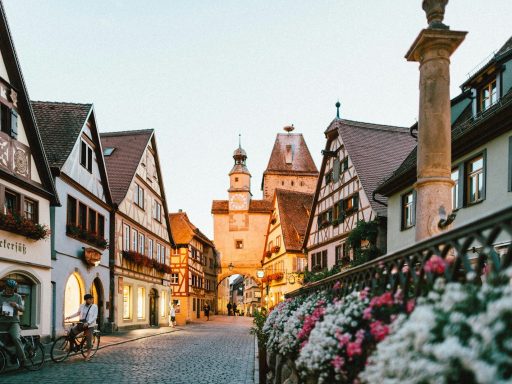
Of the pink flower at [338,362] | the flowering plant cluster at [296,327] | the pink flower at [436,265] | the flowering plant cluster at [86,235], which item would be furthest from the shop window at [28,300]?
the pink flower at [436,265]

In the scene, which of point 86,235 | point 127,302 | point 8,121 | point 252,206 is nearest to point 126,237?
point 127,302

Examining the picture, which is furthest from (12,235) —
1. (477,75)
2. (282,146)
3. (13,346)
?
(282,146)

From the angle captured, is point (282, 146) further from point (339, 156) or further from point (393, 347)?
point (393, 347)

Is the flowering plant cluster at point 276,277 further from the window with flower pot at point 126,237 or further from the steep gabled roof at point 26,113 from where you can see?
the steep gabled roof at point 26,113

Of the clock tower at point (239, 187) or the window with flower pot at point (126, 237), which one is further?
the clock tower at point (239, 187)

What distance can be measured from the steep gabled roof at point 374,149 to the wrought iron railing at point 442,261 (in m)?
20.3

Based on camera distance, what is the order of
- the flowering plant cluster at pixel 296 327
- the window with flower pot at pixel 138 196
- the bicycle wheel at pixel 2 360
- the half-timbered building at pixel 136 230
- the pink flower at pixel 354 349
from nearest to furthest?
the pink flower at pixel 354 349, the flowering plant cluster at pixel 296 327, the bicycle wheel at pixel 2 360, the half-timbered building at pixel 136 230, the window with flower pot at pixel 138 196

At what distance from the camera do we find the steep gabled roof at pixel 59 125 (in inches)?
797

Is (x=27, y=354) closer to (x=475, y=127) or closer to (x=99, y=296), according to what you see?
(x=475, y=127)

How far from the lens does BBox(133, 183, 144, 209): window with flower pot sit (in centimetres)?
3000

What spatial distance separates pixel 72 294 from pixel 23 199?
6.15 metres

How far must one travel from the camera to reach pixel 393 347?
2.71 m

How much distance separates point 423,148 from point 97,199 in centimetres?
1890

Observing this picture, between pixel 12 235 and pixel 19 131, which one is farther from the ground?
pixel 19 131
